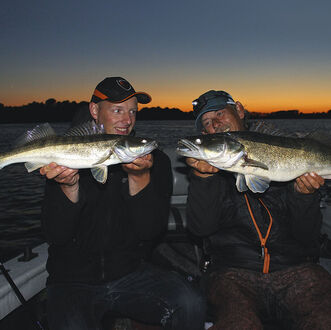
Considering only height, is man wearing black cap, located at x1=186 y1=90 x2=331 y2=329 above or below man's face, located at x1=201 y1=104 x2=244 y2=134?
below

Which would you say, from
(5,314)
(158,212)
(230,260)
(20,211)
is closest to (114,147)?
(158,212)

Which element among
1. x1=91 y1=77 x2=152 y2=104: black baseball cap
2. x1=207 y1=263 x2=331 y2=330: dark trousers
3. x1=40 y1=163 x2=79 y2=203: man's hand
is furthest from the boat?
x1=91 y1=77 x2=152 y2=104: black baseball cap

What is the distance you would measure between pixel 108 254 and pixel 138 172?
3.35 feet

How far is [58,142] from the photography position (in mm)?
3357

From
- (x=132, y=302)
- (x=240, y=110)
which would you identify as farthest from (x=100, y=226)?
(x=240, y=110)

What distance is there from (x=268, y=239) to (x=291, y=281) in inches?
20.2

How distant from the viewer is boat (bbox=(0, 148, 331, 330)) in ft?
11.7

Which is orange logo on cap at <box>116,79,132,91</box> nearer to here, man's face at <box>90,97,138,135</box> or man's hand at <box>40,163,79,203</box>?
man's face at <box>90,97,138,135</box>

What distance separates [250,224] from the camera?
11.9ft

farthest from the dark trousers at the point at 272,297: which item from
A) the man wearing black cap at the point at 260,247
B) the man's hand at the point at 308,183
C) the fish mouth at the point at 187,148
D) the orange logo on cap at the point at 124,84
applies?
the orange logo on cap at the point at 124,84

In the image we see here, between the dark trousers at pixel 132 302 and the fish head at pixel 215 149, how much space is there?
59.2 inches

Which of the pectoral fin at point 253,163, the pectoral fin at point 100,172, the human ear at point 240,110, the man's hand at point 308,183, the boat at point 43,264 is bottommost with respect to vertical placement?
the boat at point 43,264

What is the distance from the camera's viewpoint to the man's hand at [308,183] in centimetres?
338

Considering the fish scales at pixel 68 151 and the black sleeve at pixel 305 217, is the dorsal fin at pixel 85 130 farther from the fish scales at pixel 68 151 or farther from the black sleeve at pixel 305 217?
the black sleeve at pixel 305 217
